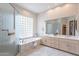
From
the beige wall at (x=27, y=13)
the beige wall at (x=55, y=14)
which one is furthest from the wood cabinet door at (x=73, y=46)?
the beige wall at (x=27, y=13)

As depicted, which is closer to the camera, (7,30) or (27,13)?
(7,30)

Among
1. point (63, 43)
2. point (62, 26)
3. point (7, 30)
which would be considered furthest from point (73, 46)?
point (7, 30)

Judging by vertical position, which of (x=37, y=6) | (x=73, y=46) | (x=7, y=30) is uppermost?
(x=37, y=6)

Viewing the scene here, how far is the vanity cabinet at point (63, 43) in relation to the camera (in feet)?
5.04

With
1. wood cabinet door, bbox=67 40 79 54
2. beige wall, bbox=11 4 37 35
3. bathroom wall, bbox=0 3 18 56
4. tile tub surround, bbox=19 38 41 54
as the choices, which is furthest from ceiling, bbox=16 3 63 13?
wood cabinet door, bbox=67 40 79 54

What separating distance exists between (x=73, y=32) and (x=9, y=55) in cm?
118

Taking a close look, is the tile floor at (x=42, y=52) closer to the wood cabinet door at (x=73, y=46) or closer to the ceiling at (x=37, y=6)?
the wood cabinet door at (x=73, y=46)

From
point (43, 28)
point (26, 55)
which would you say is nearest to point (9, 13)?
point (43, 28)

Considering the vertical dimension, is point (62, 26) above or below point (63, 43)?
above

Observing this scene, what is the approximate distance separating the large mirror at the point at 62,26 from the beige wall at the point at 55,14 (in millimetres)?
73

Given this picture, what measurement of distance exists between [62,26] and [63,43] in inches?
12.2

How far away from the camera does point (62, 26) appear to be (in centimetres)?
163

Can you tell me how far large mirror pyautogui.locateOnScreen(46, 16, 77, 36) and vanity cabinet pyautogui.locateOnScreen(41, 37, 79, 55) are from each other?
123 millimetres

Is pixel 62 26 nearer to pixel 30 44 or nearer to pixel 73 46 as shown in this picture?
pixel 73 46
